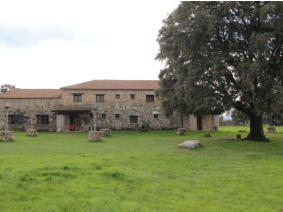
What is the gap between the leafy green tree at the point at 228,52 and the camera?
1288cm

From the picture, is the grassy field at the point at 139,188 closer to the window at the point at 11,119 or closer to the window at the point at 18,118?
the window at the point at 18,118

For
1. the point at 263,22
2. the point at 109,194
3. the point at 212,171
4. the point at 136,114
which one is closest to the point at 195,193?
the point at 109,194

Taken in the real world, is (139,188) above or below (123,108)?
below

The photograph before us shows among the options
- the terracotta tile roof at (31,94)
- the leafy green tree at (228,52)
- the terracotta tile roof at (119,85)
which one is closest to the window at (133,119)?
the terracotta tile roof at (119,85)

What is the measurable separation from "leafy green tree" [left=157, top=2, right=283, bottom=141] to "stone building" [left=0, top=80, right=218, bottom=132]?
1522 cm

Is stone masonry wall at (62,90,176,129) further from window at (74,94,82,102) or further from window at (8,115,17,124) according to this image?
window at (8,115,17,124)

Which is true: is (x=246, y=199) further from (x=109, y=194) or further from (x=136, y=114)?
(x=136, y=114)

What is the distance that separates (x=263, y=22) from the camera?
14344 millimetres

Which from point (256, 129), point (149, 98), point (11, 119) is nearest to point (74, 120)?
point (11, 119)

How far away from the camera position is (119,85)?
3216 cm

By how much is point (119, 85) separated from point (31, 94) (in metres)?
12.1

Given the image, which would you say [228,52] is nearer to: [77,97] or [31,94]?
[77,97]

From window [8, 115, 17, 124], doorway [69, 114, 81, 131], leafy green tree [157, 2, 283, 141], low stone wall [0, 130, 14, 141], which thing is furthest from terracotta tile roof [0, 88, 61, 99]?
leafy green tree [157, 2, 283, 141]

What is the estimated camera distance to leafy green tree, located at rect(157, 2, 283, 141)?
1288cm
